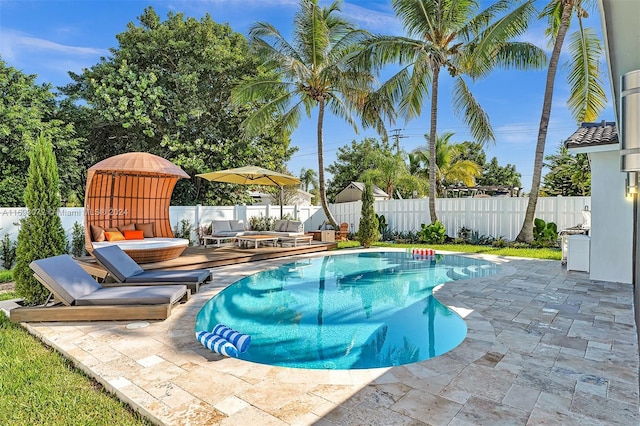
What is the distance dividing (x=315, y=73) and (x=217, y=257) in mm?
8961

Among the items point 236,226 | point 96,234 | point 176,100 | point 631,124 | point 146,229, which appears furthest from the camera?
point 176,100

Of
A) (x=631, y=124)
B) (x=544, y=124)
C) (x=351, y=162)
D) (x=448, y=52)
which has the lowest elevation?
(x=631, y=124)

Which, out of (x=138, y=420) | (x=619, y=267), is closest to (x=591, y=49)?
(x=619, y=267)

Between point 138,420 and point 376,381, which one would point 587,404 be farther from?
point 138,420

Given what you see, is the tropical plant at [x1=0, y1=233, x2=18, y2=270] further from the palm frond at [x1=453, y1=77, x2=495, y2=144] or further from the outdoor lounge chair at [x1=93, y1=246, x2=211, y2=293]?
the palm frond at [x1=453, y1=77, x2=495, y2=144]

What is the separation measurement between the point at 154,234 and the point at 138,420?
32.0 ft

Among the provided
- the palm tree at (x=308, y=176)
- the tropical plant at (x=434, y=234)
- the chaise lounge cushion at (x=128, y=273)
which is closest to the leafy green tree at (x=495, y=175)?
the palm tree at (x=308, y=176)

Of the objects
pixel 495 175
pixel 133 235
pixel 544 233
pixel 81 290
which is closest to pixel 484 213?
pixel 544 233

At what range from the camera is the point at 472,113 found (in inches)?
575

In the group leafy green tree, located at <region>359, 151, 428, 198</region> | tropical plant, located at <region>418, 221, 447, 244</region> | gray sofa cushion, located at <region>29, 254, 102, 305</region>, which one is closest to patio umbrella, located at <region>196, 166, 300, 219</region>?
tropical plant, located at <region>418, 221, 447, 244</region>

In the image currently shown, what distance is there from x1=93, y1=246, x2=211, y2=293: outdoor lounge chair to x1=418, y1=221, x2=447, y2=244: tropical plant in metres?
10.9

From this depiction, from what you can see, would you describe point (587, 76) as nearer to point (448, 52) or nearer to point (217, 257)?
point (448, 52)

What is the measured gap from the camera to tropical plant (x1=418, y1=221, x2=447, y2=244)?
15.6 meters

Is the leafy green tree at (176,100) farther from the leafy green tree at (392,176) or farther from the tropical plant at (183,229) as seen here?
the leafy green tree at (392,176)
